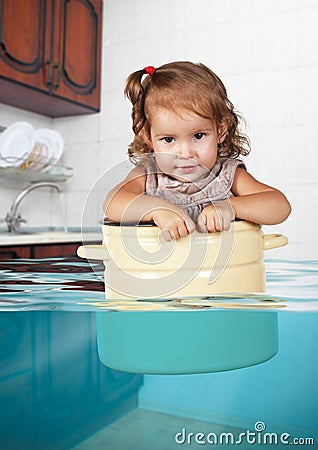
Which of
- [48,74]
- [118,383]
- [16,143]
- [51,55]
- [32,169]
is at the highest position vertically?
[51,55]

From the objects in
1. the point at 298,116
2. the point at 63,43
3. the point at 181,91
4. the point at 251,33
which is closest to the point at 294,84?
the point at 298,116

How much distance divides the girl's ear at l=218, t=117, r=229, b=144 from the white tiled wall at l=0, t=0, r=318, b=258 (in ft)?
4.55

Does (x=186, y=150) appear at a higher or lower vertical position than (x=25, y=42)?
lower

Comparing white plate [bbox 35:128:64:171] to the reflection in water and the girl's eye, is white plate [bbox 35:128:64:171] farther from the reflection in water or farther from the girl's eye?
the girl's eye

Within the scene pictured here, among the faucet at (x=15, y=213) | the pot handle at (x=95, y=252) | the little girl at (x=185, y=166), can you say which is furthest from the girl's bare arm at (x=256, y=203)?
the faucet at (x=15, y=213)

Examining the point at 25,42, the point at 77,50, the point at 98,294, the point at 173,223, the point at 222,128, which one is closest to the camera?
the point at 173,223

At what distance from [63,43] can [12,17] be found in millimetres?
326

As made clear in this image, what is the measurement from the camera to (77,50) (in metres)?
2.50

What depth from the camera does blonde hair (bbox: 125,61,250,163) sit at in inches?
23.4

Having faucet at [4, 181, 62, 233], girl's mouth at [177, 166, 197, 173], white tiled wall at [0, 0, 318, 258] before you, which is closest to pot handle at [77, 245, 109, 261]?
girl's mouth at [177, 166, 197, 173]

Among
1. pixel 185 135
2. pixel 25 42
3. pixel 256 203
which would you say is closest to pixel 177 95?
pixel 185 135

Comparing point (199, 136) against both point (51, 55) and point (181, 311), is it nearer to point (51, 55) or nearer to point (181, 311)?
point (181, 311)

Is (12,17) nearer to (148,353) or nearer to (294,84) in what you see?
(294,84)

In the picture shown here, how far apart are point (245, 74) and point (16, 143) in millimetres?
1080
